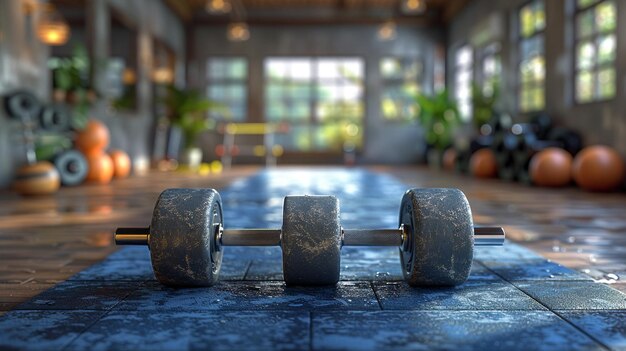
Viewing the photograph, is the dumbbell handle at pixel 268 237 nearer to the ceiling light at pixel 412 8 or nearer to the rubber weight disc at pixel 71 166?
the rubber weight disc at pixel 71 166

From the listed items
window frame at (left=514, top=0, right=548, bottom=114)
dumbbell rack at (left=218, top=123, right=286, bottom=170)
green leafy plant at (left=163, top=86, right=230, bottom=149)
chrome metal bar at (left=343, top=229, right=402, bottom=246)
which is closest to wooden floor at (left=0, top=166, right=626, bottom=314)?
chrome metal bar at (left=343, top=229, right=402, bottom=246)

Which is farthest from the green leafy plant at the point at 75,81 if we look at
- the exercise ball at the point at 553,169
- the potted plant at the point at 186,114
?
the exercise ball at the point at 553,169

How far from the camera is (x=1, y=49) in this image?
17.4ft

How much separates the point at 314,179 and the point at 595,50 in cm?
318

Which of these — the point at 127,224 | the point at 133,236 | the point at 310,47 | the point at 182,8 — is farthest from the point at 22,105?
the point at 310,47

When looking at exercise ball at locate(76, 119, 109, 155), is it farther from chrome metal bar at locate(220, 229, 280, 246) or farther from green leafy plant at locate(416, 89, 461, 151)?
green leafy plant at locate(416, 89, 461, 151)

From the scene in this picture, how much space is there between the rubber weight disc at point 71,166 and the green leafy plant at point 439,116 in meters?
5.83

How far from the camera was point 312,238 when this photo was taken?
5.45ft

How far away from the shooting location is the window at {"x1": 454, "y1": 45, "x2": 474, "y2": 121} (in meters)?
10.7

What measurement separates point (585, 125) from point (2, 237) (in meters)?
5.53

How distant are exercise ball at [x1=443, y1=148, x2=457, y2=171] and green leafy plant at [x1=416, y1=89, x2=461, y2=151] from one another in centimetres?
18

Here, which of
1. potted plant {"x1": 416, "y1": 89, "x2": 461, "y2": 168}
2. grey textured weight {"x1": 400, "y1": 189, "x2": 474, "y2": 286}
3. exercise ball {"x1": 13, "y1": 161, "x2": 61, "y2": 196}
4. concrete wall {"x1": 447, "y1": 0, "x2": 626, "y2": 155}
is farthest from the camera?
potted plant {"x1": 416, "y1": 89, "x2": 461, "y2": 168}

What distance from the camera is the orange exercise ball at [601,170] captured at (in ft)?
17.9

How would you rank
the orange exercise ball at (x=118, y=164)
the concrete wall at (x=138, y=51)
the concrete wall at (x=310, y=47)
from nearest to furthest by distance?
the orange exercise ball at (x=118, y=164) < the concrete wall at (x=138, y=51) < the concrete wall at (x=310, y=47)
